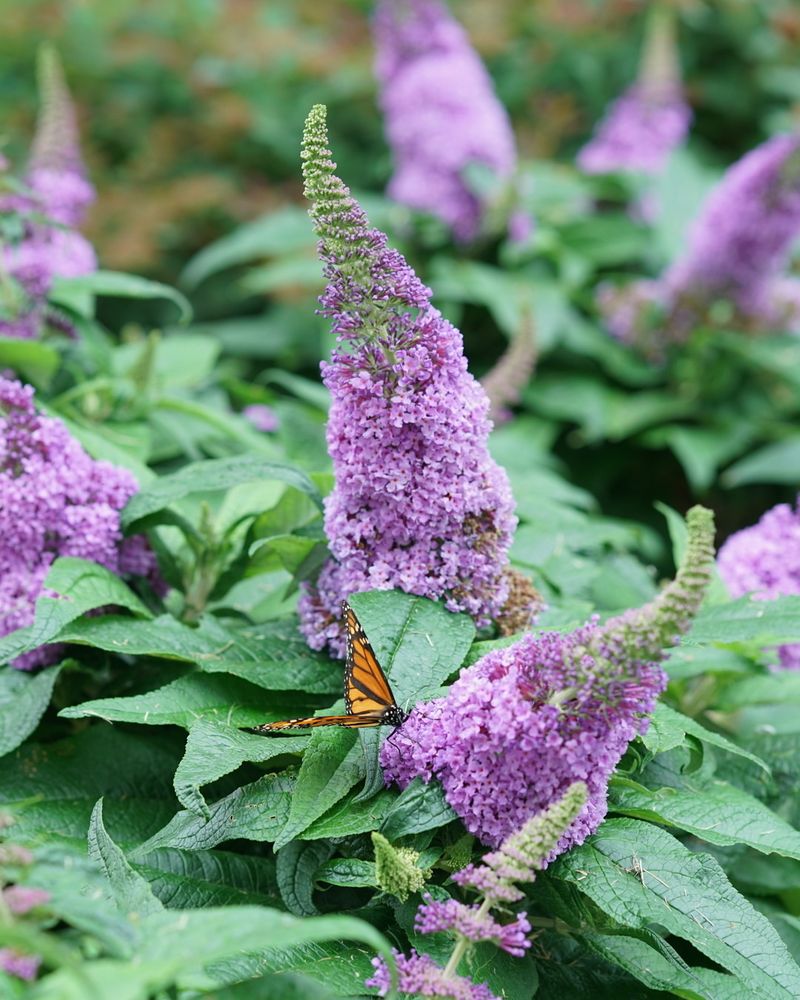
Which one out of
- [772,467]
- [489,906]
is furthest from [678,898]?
[772,467]

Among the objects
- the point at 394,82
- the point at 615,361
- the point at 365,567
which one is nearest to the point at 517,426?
the point at 615,361

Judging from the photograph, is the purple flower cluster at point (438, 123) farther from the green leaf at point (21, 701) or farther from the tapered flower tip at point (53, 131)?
the green leaf at point (21, 701)

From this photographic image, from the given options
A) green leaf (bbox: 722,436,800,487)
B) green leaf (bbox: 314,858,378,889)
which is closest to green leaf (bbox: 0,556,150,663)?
green leaf (bbox: 314,858,378,889)

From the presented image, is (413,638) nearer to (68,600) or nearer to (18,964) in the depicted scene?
(68,600)

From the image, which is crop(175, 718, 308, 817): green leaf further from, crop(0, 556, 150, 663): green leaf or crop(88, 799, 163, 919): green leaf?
crop(0, 556, 150, 663): green leaf

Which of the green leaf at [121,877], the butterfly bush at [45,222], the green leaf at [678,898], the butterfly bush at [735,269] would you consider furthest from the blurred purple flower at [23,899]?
the butterfly bush at [735,269]

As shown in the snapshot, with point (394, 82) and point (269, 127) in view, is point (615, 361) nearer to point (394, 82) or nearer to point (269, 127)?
point (394, 82)

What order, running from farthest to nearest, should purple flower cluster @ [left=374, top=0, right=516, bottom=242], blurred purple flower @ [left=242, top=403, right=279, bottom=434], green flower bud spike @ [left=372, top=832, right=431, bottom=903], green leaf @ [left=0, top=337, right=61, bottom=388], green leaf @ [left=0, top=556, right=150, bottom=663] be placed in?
purple flower cluster @ [left=374, top=0, right=516, bottom=242]
blurred purple flower @ [left=242, top=403, right=279, bottom=434]
green leaf @ [left=0, top=337, right=61, bottom=388]
green leaf @ [left=0, top=556, right=150, bottom=663]
green flower bud spike @ [left=372, top=832, right=431, bottom=903]
